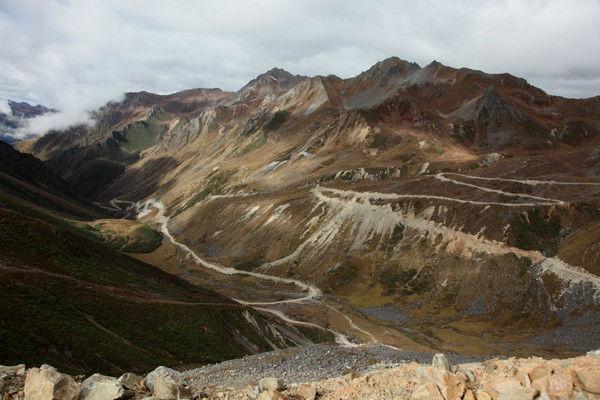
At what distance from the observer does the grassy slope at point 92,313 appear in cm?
2758

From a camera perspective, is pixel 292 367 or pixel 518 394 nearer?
pixel 518 394

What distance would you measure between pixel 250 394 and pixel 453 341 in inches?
2436

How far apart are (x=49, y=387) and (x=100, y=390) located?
162 cm

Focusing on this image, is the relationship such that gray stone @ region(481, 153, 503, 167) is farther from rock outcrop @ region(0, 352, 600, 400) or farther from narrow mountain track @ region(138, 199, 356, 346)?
rock outcrop @ region(0, 352, 600, 400)

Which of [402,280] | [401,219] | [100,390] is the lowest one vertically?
[402,280]

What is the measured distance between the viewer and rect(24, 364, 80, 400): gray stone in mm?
12203

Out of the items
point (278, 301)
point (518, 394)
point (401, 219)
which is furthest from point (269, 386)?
point (401, 219)

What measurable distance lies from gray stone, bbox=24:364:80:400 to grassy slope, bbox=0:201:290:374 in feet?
48.3

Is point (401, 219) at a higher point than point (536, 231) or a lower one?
higher

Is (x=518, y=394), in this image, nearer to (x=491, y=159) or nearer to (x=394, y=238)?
(x=394, y=238)

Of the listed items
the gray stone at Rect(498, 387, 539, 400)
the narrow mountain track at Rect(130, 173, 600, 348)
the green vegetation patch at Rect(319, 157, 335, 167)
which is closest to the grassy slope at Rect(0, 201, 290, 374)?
the narrow mountain track at Rect(130, 173, 600, 348)

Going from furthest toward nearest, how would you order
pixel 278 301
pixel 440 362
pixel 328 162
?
pixel 328 162, pixel 278 301, pixel 440 362

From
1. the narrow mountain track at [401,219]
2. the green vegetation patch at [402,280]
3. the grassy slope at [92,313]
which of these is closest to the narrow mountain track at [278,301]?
the narrow mountain track at [401,219]

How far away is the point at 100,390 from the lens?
12797mm
